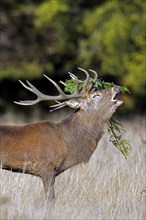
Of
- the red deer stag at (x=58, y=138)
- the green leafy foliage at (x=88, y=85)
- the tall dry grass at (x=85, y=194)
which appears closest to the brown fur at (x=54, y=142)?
the red deer stag at (x=58, y=138)

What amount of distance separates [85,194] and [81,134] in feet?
2.23

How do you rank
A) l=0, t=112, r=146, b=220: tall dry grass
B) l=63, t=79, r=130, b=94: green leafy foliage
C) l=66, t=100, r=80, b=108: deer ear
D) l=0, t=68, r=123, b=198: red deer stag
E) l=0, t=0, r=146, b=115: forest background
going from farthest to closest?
l=0, t=0, r=146, b=115: forest background
l=63, t=79, r=130, b=94: green leafy foliage
l=66, t=100, r=80, b=108: deer ear
l=0, t=68, r=123, b=198: red deer stag
l=0, t=112, r=146, b=220: tall dry grass

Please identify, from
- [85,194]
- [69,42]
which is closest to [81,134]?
[85,194]

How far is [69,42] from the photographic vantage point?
2711 cm

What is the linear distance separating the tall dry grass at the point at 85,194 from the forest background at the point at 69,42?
12.6 metres

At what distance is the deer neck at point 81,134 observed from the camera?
900 centimetres

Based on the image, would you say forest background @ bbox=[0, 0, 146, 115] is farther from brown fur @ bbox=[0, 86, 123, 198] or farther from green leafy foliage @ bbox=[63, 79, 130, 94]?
brown fur @ bbox=[0, 86, 123, 198]

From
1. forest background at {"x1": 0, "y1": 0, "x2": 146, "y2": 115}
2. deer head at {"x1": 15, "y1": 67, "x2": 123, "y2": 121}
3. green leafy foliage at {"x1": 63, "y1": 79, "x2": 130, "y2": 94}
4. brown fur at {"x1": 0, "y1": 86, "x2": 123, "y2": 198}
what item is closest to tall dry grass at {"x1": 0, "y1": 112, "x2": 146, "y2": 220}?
brown fur at {"x1": 0, "y1": 86, "x2": 123, "y2": 198}

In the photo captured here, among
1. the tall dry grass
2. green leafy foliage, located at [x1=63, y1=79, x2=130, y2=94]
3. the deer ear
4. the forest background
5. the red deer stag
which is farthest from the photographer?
the forest background

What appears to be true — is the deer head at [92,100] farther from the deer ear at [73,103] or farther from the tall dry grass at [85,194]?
the tall dry grass at [85,194]

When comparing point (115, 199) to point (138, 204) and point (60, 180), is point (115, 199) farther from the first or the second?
point (60, 180)

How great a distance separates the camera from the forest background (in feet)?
78.8

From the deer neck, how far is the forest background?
47.5ft

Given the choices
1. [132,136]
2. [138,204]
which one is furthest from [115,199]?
[132,136]
